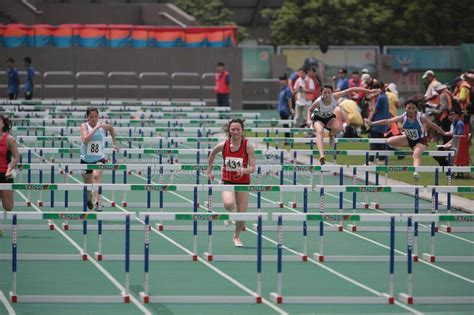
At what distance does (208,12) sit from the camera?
7338cm

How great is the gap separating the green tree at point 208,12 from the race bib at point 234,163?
54302mm

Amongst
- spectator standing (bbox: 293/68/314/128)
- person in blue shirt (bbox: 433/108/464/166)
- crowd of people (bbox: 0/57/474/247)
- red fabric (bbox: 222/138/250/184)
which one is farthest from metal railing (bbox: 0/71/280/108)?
red fabric (bbox: 222/138/250/184)

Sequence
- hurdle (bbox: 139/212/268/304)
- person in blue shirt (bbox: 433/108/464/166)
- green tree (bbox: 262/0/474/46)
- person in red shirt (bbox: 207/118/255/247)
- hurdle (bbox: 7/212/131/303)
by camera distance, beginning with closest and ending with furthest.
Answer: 1. hurdle (bbox: 7/212/131/303)
2. hurdle (bbox: 139/212/268/304)
3. person in red shirt (bbox: 207/118/255/247)
4. person in blue shirt (bbox: 433/108/464/166)
5. green tree (bbox: 262/0/474/46)

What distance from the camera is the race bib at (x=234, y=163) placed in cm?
1823

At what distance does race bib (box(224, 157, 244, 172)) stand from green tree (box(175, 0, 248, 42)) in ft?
178

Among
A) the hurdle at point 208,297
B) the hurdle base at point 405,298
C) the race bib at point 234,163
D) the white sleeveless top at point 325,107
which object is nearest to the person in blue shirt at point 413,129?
the white sleeveless top at point 325,107

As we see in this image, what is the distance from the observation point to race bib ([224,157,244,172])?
18234mm

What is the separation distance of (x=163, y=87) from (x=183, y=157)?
17975 mm

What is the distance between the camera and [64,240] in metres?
18.9

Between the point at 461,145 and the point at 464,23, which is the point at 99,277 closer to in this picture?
the point at 461,145

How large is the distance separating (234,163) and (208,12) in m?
55.7

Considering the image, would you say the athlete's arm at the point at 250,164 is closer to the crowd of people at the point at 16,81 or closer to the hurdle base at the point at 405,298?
the hurdle base at the point at 405,298

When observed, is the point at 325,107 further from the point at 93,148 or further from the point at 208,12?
the point at 208,12

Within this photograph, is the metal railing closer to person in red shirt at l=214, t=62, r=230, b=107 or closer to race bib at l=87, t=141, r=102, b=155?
person in red shirt at l=214, t=62, r=230, b=107
